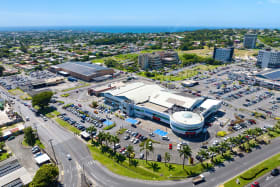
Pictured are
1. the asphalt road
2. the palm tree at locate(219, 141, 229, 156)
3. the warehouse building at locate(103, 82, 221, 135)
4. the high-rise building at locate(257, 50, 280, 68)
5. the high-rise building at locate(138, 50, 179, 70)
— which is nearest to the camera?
the asphalt road

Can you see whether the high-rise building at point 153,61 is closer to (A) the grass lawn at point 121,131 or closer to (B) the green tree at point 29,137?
(A) the grass lawn at point 121,131

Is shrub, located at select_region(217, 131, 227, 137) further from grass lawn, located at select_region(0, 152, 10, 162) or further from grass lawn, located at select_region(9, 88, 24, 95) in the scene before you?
grass lawn, located at select_region(9, 88, 24, 95)

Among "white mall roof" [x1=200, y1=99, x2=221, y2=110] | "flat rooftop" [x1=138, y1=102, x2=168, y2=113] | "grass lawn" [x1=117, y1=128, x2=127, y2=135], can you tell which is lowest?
"grass lawn" [x1=117, y1=128, x2=127, y2=135]

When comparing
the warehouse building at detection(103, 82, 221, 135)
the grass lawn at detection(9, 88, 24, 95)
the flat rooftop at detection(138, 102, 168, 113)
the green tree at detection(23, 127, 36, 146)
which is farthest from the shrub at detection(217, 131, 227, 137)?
the grass lawn at detection(9, 88, 24, 95)

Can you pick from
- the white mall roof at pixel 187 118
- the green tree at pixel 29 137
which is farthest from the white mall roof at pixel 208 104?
the green tree at pixel 29 137

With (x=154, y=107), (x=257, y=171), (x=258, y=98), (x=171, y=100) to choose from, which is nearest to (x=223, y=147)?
(x=257, y=171)

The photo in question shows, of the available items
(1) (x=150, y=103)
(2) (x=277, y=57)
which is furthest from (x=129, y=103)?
(2) (x=277, y=57)

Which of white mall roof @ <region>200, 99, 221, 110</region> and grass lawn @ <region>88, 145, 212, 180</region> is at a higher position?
white mall roof @ <region>200, 99, 221, 110</region>

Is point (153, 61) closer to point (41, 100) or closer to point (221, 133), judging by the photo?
point (41, 100)
